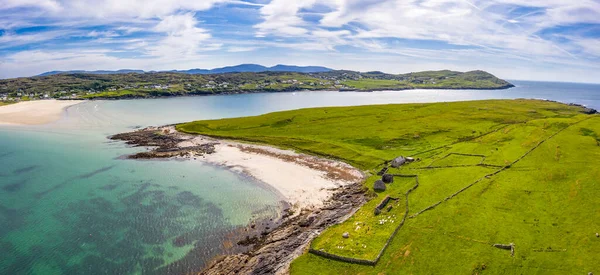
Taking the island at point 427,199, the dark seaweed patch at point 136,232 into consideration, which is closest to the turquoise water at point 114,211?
the dark seaweed patch at point 136,232

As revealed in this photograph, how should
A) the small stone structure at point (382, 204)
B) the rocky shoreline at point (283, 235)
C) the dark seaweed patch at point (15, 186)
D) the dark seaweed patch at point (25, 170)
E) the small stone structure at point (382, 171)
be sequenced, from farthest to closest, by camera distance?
the dark seaweed patch at point (25, 170) → the small stone structure at point (382, 171) → the dark seaweed patch at point (15, 186) → the small stone structure at point (382, 204) → the rocky shoreline at point (283, 235)

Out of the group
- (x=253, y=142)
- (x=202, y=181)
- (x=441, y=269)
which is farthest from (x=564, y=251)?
(x=253, y=142)

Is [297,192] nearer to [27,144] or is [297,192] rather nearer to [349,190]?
[349,190]

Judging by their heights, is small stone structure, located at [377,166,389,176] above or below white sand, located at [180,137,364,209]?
above

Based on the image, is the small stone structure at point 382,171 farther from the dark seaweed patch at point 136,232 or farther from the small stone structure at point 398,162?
the dark seaweed patch at point 136,232

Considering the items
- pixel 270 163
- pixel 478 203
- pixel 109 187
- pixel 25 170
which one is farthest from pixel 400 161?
pixel 25 170

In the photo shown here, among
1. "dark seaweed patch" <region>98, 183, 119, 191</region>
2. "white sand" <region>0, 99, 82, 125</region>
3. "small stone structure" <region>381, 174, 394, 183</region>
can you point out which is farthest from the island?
"white sand" <region>0, 99, 82, 125</region>

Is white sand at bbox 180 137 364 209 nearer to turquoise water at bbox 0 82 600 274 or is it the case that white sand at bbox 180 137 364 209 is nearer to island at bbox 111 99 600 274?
island at bbox 111 99 600 274
